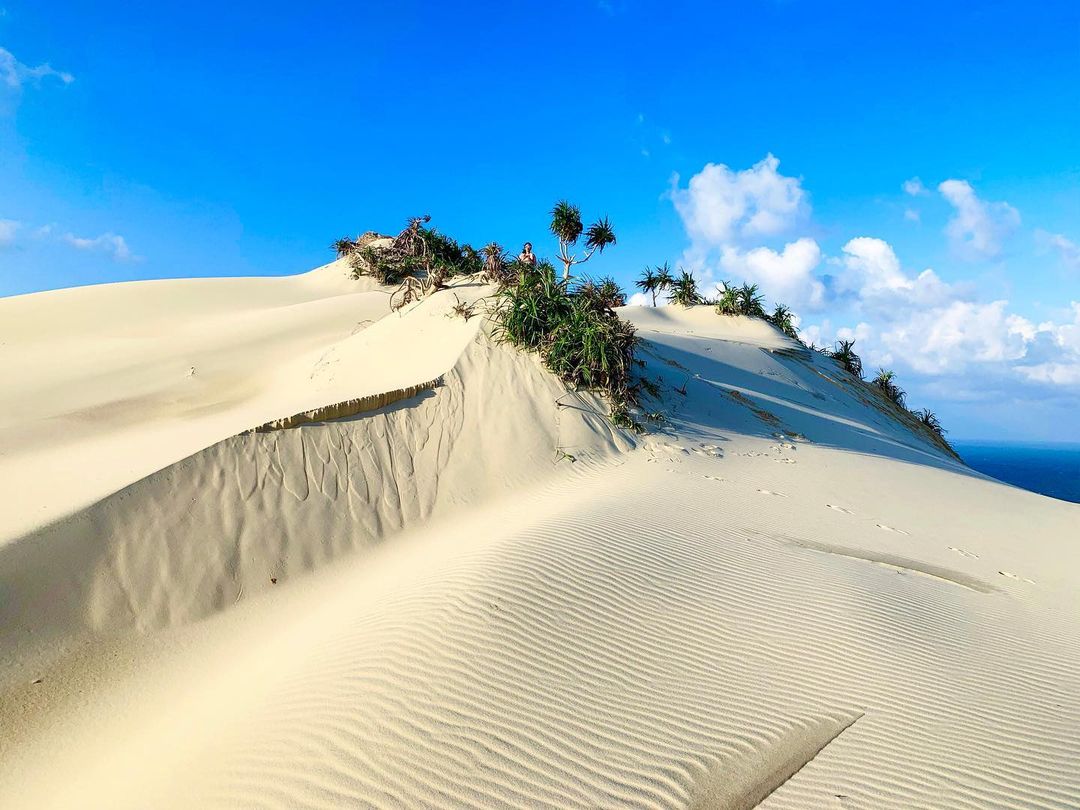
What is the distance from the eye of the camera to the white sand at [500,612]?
2828mm

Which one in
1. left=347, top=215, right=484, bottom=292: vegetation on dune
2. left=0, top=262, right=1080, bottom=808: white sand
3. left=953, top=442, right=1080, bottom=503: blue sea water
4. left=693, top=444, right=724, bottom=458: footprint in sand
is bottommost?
left=953, top=442, right=1080, bottom=503: blue sea water

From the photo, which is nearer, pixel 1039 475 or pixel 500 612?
pixel 500 612

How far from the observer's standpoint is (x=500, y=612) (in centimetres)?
396

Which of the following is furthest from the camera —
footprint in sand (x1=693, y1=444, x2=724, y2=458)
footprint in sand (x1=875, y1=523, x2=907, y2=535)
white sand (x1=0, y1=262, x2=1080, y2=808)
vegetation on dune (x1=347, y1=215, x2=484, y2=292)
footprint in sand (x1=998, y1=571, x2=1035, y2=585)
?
vegetation on dune (x1=347, y1=215, x2=484, y2=292)

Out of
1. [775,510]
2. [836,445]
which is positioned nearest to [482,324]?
[775,510]

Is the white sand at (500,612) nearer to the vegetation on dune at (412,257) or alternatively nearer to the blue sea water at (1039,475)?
the vegetation on dune at (412,257)

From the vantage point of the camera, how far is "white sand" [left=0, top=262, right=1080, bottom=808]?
2.83 meters

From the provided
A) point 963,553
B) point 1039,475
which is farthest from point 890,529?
point 1039,475

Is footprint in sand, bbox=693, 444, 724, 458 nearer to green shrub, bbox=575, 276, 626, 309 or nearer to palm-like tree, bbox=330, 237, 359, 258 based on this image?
green shrub, bbox=575, 276, 626, 309

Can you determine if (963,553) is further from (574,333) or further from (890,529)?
(574,333)

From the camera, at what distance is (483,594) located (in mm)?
4145

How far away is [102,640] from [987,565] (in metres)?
8.73

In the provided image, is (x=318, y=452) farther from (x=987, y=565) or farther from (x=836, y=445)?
(x=836, y=445)

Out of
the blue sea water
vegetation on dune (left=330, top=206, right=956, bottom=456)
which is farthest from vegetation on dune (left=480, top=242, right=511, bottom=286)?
the blue sea water
